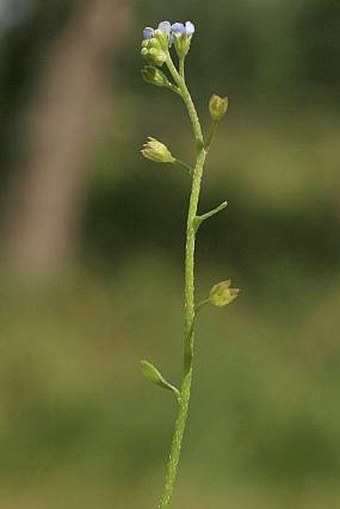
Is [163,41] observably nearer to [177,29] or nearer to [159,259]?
[177,29]

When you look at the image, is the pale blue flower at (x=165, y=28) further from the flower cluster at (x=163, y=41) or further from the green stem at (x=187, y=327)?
the green stem at (x=187, y=327)

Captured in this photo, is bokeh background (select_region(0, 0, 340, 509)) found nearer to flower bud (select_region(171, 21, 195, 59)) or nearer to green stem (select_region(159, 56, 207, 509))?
flower bud (select_region(171, 21, 195, 59))

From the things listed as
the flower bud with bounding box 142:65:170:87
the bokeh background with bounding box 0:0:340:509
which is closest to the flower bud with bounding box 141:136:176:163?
the flower bud with bounding box 142:65:170:87

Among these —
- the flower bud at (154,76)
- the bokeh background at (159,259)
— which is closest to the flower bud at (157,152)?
the flower bud at (154,76)

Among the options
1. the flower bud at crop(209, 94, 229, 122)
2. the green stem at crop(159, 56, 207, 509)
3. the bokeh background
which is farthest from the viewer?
the bokeh background

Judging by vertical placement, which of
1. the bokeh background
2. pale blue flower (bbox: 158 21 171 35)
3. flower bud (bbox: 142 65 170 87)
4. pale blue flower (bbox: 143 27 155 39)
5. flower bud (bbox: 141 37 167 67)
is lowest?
the bokeh background

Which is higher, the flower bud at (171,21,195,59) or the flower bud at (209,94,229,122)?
the flower bud at (171,21,195,59)
